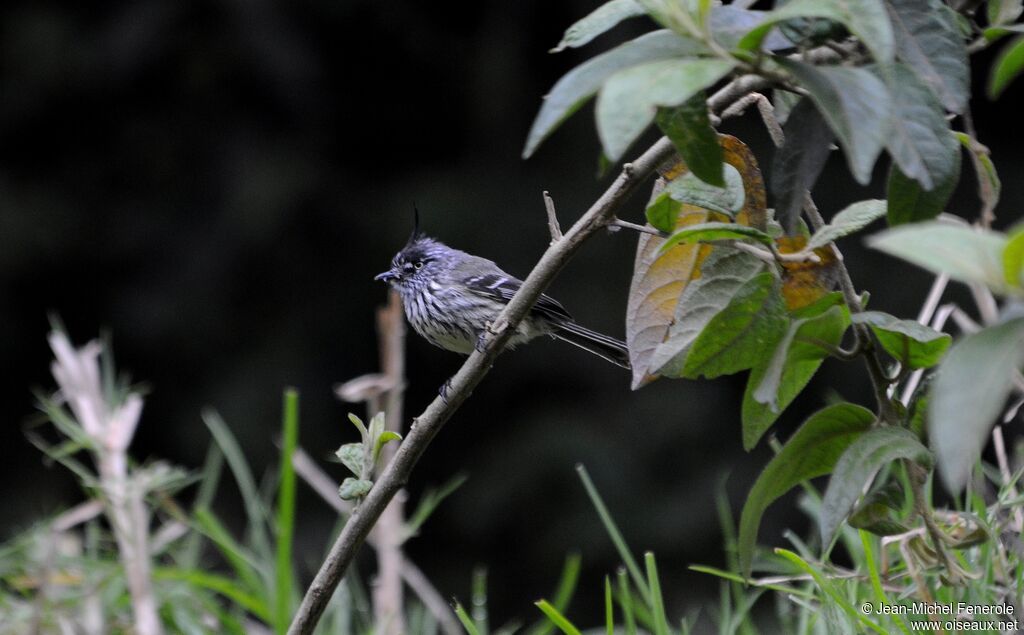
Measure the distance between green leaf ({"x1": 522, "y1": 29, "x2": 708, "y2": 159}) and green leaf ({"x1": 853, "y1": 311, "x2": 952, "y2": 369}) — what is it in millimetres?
374

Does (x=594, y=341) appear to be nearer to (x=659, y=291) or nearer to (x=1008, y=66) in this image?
(x=659, y=291)

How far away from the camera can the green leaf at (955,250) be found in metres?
0.74

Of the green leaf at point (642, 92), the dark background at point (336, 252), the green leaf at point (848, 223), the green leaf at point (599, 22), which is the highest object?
the green leaf at point (599, 22)

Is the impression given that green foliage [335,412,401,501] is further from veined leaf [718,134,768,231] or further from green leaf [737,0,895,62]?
green leaf [737,0,895,62]

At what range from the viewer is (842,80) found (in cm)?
98

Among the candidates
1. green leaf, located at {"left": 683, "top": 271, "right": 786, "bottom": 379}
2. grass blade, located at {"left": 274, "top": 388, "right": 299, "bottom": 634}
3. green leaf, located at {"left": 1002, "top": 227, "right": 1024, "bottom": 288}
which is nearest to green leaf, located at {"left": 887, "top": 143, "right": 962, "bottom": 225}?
green leaf, located at {"left": 683, "top": 271, "right": 786, "bottom": 379}

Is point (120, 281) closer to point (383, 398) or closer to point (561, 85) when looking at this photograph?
point (383, 398)

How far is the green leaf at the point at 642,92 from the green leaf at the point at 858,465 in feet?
1.55

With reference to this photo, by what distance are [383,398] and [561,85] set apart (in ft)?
7.19

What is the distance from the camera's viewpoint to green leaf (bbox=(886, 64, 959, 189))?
3.35ft

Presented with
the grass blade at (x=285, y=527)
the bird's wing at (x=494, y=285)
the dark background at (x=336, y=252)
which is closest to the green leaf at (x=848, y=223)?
the grass blade at (x=285, y=527)

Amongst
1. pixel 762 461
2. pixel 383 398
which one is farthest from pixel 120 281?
pixel 383 398

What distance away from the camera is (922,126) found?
1.03 m

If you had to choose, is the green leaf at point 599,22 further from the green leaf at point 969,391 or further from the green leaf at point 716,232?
the green leaf at point 969,391
